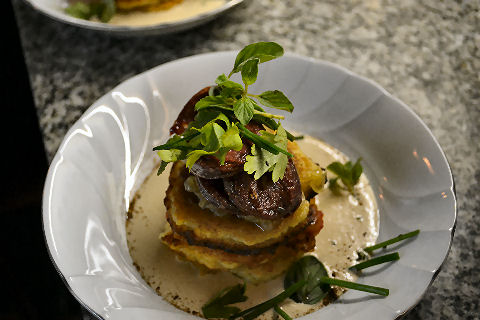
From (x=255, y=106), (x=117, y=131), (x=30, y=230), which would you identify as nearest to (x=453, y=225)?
(x=255, y=106)

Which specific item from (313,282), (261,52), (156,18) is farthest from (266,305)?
(156,18)

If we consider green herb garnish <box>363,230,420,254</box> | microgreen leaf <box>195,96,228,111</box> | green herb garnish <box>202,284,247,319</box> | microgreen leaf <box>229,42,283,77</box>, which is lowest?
green herb garnish <box>202,284,247,319</box>

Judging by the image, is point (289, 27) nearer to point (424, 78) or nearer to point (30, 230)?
point (424, 78)

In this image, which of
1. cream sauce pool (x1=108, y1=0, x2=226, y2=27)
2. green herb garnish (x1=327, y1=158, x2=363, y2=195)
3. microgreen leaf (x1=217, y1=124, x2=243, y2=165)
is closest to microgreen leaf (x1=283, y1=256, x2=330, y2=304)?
green herb garnish (x1=327, y1=158, x2=363, y2=195)

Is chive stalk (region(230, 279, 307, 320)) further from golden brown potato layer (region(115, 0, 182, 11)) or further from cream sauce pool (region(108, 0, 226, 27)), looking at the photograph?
golden brown potato layer (region(115, 0, 182, 11))

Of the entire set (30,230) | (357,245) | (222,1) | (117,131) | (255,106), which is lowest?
(30,230)

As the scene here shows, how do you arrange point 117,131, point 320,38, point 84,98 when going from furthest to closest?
point 320,38
point 84,98
point 117,131

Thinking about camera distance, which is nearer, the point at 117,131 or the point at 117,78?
the point at 117,131

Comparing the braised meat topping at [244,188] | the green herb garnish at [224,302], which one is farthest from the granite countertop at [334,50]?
the green herb garnish at [224,302]
